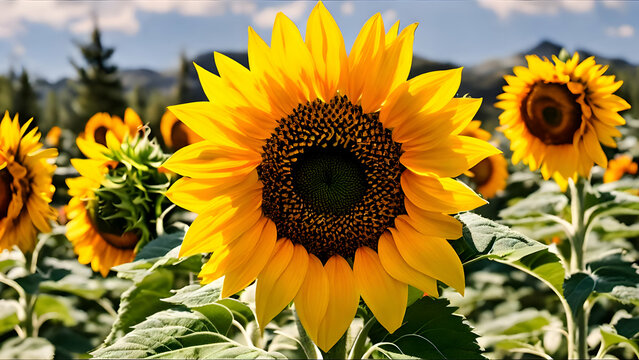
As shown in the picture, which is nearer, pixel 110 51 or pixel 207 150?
pixel 207 150

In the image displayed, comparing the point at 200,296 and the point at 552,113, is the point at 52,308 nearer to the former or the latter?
the point at 200,296

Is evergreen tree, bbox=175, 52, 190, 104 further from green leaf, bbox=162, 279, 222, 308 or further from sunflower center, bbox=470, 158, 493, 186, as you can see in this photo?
green leaf, bbox=162, 279, 222, 308

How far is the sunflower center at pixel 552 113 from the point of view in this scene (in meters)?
2.42

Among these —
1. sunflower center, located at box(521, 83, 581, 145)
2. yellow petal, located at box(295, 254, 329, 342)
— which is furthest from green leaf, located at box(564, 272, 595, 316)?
yellow petal, located at box(295, 254, 329, 342)

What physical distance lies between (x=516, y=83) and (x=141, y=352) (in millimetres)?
2064

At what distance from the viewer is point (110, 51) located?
99.1 feet

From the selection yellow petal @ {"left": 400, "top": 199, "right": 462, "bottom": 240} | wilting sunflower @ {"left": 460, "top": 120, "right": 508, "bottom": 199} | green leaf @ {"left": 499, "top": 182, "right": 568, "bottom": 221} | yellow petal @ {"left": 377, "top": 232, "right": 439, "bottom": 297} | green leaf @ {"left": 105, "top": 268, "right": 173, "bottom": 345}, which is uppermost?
yellow petal @ {"left": 400, "top": 199, "right": 462, "bottom": 240}

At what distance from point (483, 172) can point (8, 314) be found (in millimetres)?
3451

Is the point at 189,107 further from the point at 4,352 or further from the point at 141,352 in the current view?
the point at 4,352

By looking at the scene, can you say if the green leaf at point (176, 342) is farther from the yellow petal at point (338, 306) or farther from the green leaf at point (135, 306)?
the green leaf at point (135, 306)

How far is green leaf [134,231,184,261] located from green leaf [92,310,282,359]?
21 centimetres

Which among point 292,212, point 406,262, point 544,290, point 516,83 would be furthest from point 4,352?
point 544,290

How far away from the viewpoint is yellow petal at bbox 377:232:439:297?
1088 millimetres

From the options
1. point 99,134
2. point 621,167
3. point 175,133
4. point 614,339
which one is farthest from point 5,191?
point 621,167
